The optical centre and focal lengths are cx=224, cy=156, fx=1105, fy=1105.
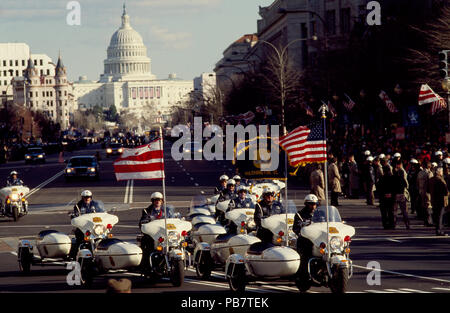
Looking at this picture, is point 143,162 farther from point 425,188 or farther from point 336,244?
A: point 425,188

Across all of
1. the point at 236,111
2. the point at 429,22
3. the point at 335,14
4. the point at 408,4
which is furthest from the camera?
the point at 236,111


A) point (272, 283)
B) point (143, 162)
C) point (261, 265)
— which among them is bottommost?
point (272, 283)

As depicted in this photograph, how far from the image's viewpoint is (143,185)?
52875 mm

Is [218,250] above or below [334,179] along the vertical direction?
below

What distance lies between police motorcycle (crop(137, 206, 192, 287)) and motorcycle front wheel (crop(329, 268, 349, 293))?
2682 mm

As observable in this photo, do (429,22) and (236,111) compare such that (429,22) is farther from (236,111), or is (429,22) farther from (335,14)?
(236,111)

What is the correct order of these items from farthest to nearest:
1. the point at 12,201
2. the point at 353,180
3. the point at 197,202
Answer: the point at 353,180, the point at 12,201, the point at 197,202

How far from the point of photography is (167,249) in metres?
16.6

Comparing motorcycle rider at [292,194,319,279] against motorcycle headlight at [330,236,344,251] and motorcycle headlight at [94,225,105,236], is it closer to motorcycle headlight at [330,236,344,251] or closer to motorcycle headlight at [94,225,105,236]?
motorcycle headlight at [330,236,344,251]

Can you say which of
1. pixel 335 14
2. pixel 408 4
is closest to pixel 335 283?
pixel 408 4

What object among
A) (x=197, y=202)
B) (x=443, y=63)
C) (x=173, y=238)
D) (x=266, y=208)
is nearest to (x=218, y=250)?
(x=173, y=238)

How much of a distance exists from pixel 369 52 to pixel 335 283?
40.9m

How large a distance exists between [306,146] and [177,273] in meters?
3.28

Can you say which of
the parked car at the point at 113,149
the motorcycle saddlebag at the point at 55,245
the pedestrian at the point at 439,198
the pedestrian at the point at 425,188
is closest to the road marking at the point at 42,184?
the pedestrian at the point at 425,188
